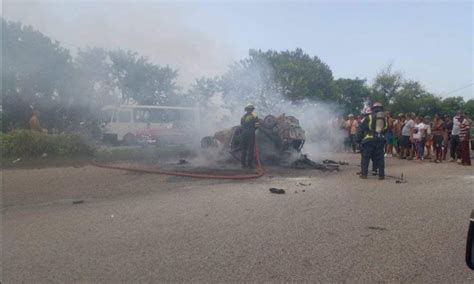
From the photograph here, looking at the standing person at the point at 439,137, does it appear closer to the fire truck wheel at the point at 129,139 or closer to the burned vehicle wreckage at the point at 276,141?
the burned vehicle wreckage at the point at 276,141

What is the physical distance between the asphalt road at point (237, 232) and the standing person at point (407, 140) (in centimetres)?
636

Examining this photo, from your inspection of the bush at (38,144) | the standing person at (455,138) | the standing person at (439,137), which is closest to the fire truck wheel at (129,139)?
the bush at (38,144)

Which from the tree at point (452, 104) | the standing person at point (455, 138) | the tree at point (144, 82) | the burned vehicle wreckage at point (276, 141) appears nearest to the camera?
the burned vehicle wreckage at point (276, 141)

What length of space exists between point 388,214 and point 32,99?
1476 cm

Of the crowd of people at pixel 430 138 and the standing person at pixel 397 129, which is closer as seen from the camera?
the crowd of people at pixel 430 138

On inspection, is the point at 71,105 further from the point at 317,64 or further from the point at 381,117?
the point at 317,64

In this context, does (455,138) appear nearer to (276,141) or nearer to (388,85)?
(276,141)

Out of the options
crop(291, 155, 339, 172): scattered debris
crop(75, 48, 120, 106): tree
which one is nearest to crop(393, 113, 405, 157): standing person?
crop(291, 155, 339, 172): scattered debris

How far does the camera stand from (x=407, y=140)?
47.0 ft

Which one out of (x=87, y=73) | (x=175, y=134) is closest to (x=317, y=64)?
(x=175, y=134)

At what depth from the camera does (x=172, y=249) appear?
167 inches

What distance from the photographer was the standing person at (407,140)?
14126 mm

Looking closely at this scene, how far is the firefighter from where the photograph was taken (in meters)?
10.8

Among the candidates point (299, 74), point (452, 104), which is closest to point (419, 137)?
point (299, 74)
